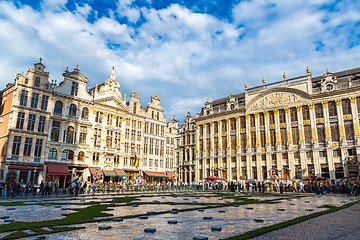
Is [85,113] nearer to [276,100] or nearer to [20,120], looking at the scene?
[20,120]

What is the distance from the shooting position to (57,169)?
41.2 metres

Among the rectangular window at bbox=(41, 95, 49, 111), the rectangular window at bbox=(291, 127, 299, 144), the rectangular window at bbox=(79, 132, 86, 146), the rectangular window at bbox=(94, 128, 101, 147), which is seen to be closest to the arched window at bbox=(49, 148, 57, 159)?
the rectangular window at bbox=(79, 132, 86, 146)

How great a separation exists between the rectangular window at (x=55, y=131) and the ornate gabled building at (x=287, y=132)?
32917mm

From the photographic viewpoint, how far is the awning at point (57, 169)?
40.4 metres

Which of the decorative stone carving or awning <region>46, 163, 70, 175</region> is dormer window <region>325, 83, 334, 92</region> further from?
awning <region>46, 163, 70, 175</region>

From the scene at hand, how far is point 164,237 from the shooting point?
7.05m

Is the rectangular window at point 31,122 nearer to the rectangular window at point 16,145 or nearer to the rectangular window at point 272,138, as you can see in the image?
the rectangular window at point 16,145

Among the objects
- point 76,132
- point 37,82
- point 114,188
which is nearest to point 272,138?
point 114,188

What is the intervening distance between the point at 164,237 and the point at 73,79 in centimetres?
4554

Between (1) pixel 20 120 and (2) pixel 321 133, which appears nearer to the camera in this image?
(1) pixel 20 120

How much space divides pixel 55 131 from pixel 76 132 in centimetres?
352

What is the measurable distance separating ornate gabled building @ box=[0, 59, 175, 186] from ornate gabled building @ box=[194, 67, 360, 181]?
13.3 metres

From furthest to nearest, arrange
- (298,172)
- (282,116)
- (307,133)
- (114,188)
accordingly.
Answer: (282,116)
(307,133)
(298,172)
(114,188)

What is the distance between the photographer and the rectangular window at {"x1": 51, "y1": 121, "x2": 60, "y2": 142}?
141 ft
